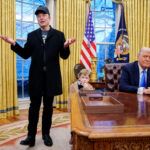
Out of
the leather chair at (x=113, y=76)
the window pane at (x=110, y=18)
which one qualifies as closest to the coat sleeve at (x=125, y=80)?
the leather chair at (x=113, y=76)

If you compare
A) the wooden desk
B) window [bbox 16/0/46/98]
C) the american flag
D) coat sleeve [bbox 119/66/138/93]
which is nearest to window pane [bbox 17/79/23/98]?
window [bbox 16/0/46/98]

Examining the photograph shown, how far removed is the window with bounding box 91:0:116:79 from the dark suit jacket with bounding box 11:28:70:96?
3376mm

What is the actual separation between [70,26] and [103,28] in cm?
111

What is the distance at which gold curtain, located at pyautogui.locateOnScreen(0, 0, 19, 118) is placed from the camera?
4.81 meters

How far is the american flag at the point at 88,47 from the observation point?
541 cm

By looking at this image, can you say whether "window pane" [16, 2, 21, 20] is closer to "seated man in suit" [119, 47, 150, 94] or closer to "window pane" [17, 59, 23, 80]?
"window pane" [17, 59, 23, 80]

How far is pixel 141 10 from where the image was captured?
630 centimetres

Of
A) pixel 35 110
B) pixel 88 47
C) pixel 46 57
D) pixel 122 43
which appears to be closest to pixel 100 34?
pixel 122 43

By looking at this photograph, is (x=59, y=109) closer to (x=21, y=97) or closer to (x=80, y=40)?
(x=21, y=97)

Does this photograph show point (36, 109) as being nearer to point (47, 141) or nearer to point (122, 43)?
point (47, 141)

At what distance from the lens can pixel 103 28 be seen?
6.53 meters

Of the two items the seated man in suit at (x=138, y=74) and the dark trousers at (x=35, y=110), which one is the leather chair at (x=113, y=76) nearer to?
the seated man in suit at (x=138, y=74)

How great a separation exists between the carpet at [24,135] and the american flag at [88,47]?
127 centimetres

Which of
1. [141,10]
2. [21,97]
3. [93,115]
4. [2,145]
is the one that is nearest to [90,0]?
[141,10]
